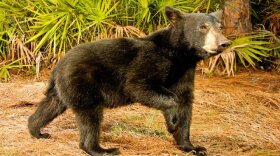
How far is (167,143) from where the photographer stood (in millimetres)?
5781

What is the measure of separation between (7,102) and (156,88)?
2761 mm

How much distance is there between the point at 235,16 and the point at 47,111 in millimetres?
4075

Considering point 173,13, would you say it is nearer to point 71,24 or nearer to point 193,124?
point 193,124

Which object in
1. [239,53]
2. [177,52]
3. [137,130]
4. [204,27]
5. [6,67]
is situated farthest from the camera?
[6,67]

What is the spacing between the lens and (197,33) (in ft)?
18.0

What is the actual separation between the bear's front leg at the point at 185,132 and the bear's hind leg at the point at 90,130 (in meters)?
0.69

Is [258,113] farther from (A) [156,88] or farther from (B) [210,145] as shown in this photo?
(A) [156,88]

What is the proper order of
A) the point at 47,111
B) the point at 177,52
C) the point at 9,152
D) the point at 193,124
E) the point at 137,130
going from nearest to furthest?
1. the point at 9,152
2. the point at 177,52
3. the point at 47,111
4. the point at 137,130
5. the point at 193,124

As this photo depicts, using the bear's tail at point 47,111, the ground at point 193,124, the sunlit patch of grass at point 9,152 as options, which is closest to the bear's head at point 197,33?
the ground at point 193,124

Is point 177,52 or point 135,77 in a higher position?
point 177,52

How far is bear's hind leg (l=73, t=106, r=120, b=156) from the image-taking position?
207 inches

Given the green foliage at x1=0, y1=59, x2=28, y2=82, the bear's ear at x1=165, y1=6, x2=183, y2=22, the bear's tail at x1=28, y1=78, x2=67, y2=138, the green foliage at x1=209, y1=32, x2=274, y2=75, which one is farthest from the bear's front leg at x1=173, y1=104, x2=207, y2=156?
the green foliage at x1=0, y1=59, x2=28, y2=82

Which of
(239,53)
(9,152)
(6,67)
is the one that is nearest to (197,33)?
(9,152)

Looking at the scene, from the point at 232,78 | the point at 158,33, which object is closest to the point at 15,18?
the point at 232,78
